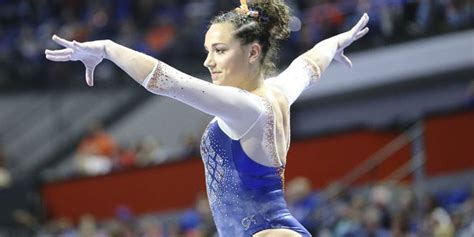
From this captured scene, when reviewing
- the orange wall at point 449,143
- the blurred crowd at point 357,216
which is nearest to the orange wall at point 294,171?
the orange wall at point 449,143

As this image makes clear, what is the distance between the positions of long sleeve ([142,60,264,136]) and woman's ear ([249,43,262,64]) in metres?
0.31

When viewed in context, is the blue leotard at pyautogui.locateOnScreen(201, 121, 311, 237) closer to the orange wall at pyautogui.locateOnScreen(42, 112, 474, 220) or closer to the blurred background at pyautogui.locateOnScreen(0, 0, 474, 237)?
the blurred background at pyautogui.locateOnScreen(0, 0, 474, 237)

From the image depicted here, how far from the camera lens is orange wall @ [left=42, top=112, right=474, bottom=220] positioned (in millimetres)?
12414

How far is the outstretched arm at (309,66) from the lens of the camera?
5.06 metres

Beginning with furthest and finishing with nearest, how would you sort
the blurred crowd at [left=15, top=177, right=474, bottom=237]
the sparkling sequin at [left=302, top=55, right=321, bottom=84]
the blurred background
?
the blurred background
the blurred crowd at [left=15, top=177, right=474, bottom=237]
the sparkling sequin at [left=302, top=55, right=321, bottom=84]

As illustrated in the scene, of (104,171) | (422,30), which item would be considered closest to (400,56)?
(422,30)

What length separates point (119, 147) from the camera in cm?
1639

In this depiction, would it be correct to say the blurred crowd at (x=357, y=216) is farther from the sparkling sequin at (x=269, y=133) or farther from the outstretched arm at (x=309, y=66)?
the sparkling sequin at (x=269, y=133)

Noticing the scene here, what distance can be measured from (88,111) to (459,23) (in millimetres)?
6982

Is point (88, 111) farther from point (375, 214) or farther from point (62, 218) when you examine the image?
point (375, 214)

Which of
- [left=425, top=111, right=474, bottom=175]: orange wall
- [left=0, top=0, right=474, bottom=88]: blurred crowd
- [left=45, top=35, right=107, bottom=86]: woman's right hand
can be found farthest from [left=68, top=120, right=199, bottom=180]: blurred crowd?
[left=45, top=35, right=107, bottom=86]: woman's right hand

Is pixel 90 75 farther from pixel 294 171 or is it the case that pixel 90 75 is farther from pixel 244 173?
pixel 294 171

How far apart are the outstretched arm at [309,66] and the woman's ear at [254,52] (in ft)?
1.17

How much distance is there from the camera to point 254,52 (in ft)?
15.2
